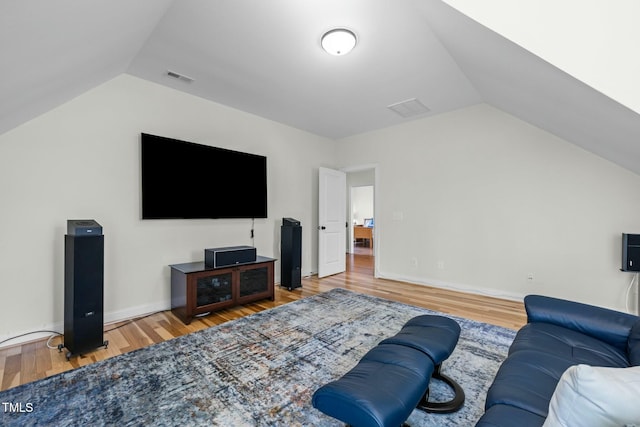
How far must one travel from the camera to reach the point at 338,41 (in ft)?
7.58

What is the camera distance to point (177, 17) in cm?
213

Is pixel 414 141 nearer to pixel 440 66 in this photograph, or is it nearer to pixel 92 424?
pixel 440 66

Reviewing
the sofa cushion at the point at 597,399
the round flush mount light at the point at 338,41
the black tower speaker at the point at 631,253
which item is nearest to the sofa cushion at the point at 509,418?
the sofa cushion at the point at 597,399

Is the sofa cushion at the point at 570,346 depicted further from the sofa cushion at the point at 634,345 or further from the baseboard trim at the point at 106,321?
the baseboard trim at the point at 106,321

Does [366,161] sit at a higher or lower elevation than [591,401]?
higher

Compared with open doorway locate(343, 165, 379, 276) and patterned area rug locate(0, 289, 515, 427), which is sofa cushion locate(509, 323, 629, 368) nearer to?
patterned area rug locate(0, 289, 515, 427)

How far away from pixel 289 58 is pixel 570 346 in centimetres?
305

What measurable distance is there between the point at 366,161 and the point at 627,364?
4205mm

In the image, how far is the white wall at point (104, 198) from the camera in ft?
7.95

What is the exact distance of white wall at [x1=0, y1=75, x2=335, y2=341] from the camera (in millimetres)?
2424

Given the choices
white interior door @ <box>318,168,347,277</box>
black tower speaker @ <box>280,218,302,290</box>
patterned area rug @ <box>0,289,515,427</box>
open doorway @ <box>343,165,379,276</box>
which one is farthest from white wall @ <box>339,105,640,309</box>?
black tower speaker @ <box>280,218,302,290</box>

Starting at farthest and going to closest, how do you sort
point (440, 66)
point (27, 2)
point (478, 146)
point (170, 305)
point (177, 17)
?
point (478, 146)
point (170, 305)
point (440, 66)
point (177, 17)
point (27, 2)

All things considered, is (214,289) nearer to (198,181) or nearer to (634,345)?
(198,181)

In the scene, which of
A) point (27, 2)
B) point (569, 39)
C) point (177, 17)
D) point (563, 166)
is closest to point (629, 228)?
point (563, 166)
